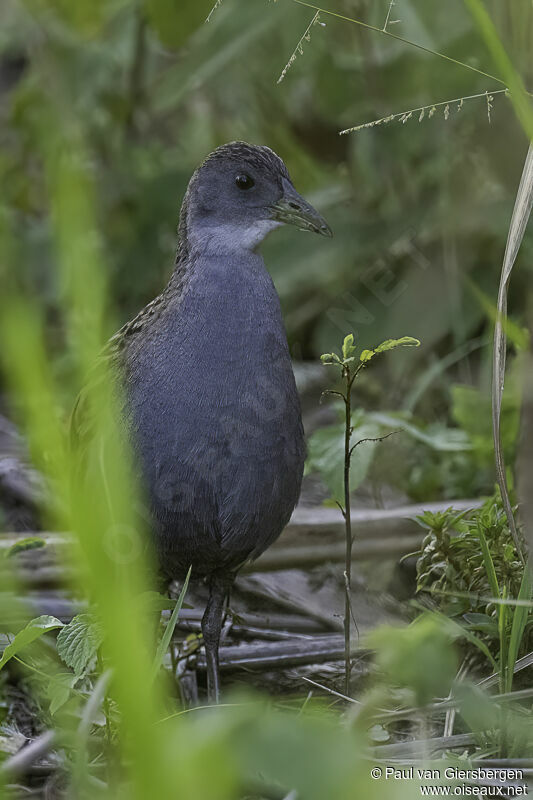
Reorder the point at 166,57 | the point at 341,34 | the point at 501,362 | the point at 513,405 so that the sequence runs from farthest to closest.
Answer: the point at 166,57, the point at 341,34, the point at 513,405, the point at 501,362

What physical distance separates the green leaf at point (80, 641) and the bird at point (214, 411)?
0.34 meters

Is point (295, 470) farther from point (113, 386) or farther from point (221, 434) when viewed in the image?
point (113, 386)

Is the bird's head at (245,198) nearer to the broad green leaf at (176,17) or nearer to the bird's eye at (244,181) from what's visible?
the bird's eye at (244,181)

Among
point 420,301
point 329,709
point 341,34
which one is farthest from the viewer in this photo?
point 341,34

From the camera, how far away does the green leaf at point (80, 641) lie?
186 centimetres

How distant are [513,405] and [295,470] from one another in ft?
2.74

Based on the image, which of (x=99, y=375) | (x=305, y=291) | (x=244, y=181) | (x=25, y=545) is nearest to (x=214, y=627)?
(x=25, y=545)

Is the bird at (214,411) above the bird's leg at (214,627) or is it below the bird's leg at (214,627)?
above

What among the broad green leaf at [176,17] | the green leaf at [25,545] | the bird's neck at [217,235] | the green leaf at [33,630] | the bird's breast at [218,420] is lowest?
the green leaf at [33,630]

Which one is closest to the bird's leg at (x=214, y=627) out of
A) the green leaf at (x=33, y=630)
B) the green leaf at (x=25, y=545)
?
the green leaf at (x=25, y=545)

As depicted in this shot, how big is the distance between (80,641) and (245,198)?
1.12 meters

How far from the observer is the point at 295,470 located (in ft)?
7.55

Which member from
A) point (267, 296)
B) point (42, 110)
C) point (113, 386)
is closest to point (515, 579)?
point (267, 296)

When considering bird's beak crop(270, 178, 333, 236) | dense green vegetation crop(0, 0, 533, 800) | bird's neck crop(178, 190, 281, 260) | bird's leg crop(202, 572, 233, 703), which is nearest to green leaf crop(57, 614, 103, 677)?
dense green vegetation crop(0, 0, 533, 800)
